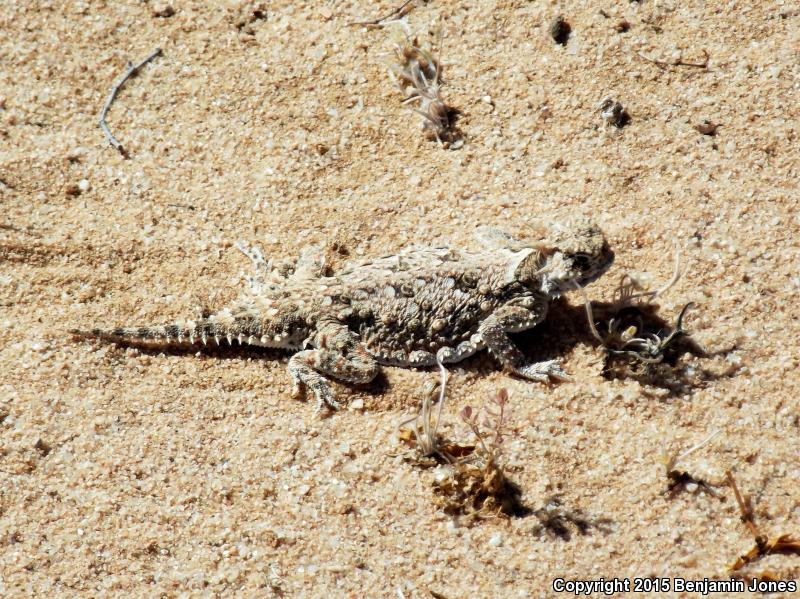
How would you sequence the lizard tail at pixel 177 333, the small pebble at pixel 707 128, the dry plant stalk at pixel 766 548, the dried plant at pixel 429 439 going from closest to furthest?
the dry plant stalk at pixel 766 548, the dried plant at pixel 429 439, the lizard tail at pixel 177 333, the small pebble at pixel 707 128

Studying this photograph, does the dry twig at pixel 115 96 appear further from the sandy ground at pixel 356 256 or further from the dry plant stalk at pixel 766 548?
the dry plant stalk at pixel 766 548

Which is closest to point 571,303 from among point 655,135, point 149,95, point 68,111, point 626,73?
point 655,135

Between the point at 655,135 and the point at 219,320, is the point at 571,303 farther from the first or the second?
the point at 219,320

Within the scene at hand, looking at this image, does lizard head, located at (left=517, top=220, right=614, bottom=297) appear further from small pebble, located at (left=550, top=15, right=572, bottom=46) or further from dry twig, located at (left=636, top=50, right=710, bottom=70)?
small pebble, located at (left=550, top=15, right=572, bottom=46)

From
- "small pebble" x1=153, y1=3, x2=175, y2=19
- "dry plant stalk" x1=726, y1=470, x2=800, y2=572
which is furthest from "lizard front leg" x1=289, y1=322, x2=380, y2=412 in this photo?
"small pebble" x1=153, y1=3, x2=175, y2=19

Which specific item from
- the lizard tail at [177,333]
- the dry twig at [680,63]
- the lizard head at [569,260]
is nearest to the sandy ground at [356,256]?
the dry twig at [680,63]

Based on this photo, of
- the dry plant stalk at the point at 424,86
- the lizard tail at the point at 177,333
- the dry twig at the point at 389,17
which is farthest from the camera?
the dry twig at the point at 389,17
